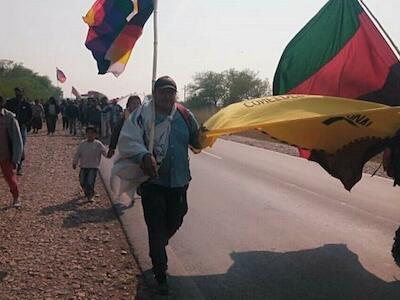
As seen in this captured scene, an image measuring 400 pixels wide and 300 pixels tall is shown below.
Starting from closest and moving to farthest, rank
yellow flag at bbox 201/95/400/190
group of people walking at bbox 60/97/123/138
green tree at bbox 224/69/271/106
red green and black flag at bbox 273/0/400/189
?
yellow flag at bbox 201/95/400/190
red green and black flag at bbox 273/0/400/189
group of people walking at bbox 60/97/123/138
green tree at bbox 224/69/271/106

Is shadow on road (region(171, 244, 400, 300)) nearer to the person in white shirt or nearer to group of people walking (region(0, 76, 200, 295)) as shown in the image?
group of people walking (region(0, 76, 200, 295))

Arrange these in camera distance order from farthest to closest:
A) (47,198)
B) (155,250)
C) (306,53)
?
(47,198) < (306,53) < (155,250)

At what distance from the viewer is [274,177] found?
12.9 m

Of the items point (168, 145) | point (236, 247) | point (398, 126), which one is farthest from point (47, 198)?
point (398, 126)

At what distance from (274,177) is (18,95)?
642cm

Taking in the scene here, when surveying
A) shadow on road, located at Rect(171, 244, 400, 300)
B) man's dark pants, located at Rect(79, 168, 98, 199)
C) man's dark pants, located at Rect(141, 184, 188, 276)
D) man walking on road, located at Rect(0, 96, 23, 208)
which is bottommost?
shadow on road, located at Rect(171, 244, 400, 300)

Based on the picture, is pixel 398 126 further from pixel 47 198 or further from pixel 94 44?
pixel 47 198

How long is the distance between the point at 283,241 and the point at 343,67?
2.27 metres

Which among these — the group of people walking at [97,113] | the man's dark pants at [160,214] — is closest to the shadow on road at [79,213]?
the man's dark pants at [160,214]

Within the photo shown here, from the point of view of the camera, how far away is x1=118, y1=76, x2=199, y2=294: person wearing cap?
16.0ft

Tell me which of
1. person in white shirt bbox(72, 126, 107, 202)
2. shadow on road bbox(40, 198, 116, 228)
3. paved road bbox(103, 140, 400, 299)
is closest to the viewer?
paved road bbox(103, 140, 400, 299)

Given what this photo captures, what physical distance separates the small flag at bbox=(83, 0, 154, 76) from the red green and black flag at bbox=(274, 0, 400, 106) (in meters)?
2.09

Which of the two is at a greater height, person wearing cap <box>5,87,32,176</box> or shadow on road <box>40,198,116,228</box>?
person wearing cap <box>5,87,32,176</box>

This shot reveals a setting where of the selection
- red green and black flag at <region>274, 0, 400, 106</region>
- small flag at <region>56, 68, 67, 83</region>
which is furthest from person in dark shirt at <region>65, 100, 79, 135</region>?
red green and black flag at <region>274, 0, 400, 106</region>
